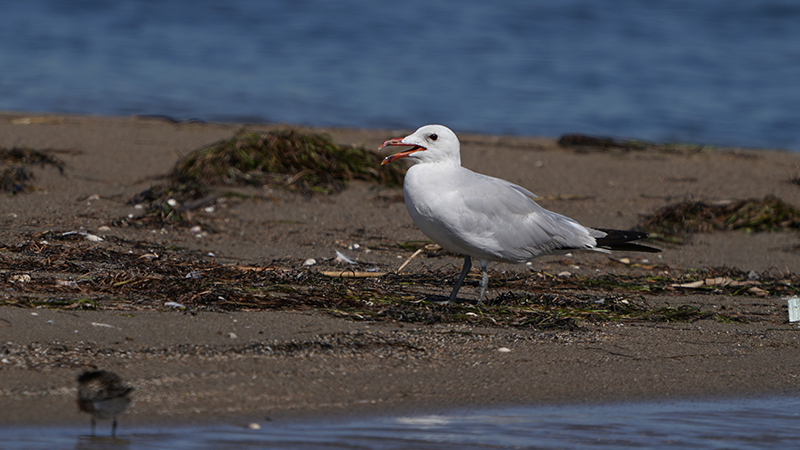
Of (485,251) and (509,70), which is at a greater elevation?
(509,70)

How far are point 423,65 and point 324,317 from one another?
13.5m

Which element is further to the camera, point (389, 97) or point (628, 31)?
point (628, 31)

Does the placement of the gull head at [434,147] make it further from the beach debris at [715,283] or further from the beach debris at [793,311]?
the beach debris at [793,311]

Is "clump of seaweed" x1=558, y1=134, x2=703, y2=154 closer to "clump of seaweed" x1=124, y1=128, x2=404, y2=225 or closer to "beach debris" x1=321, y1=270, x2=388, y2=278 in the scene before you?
"clump of seaweed" x1=124, y1=128, x2=404, y2=225

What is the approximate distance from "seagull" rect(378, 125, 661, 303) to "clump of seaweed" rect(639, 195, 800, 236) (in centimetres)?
223

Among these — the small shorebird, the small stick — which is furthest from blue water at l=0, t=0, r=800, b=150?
the small shorebird

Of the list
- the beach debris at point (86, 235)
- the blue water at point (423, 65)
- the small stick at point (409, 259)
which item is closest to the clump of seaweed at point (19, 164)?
the beach debris at point (86, 235)

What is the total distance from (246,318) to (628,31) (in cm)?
1896

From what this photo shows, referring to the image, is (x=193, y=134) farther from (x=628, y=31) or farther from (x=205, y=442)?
(x=628, y=31)

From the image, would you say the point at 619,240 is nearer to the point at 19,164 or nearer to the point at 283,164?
the point at 283,164

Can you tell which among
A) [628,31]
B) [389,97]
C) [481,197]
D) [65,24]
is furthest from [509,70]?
[481,197]

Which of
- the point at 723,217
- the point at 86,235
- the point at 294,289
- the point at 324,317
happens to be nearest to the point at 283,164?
the point at 86,235

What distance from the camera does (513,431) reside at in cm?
351

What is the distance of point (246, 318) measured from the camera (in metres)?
4.32
